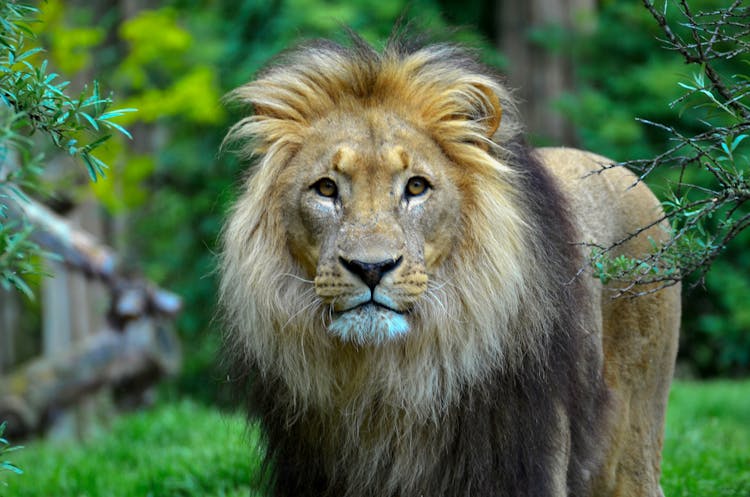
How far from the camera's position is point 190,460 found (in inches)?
253

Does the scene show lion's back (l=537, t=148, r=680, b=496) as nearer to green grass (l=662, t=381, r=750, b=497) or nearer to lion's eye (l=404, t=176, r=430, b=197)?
green grass (l=662, t=381, r=750, b=497)

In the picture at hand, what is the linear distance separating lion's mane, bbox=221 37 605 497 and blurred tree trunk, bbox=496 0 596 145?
10.6 m

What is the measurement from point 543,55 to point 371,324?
39.4 ft

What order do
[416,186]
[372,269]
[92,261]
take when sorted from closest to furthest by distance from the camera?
[372,269] → [416,186] → [92,261]

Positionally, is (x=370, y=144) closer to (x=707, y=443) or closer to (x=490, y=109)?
(x=490, y=109)

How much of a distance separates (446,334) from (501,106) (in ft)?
3.07

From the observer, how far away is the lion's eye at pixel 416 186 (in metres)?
3.78

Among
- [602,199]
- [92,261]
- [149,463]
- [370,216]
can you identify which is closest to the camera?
[370,216]

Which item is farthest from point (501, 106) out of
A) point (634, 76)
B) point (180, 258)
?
point (180, 258)

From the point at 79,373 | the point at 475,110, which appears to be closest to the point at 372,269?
the point at 475,110

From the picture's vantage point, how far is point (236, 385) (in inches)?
163

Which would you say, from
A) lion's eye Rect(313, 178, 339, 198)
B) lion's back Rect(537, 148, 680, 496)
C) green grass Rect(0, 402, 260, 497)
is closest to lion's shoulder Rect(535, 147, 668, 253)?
lion's back Rect(537, 148, 680, 496)

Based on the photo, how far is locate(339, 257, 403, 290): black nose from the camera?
3475 millimetres

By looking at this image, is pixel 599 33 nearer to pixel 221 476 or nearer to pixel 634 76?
pixel 634 76
